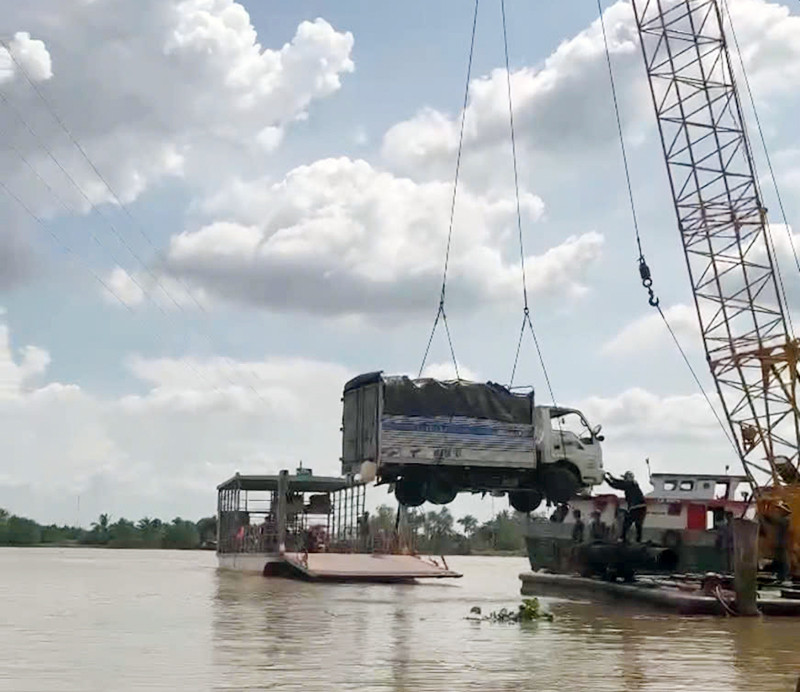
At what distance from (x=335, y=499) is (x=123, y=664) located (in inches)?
1121

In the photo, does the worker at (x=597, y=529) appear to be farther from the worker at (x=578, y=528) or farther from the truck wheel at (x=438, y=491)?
the truck wheel at (x=438, y=491)

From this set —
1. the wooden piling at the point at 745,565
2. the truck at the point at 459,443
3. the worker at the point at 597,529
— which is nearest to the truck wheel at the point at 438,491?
the truck at the point at 459,443

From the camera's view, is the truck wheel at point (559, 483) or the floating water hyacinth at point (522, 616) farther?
the truck wheel at point (559, 483)

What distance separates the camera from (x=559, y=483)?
3120 cm

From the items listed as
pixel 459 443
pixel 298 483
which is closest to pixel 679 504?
pixel 459 443

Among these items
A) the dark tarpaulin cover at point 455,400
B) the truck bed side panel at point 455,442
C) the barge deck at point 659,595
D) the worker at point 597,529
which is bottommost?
the barge deck at point 659,595

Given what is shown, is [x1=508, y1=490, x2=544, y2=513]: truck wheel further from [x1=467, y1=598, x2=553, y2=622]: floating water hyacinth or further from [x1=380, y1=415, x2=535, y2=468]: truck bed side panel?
[x1=467, y1=598, x2=553, y2=622]: floating water hyacinth

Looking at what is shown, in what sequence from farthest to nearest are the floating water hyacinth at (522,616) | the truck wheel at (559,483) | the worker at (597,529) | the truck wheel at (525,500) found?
the worker at (597,529), the truck wheel at (525,500), the truck wheel at (559,483), the floating water hyacinth at (522,616)

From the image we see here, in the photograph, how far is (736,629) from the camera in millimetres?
22250

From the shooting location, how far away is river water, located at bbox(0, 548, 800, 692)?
46.2ft

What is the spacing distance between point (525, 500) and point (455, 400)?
3706 millimetres

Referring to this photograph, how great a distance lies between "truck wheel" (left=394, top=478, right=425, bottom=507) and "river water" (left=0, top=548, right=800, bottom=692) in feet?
8.60

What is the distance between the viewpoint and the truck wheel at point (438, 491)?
30.3 m

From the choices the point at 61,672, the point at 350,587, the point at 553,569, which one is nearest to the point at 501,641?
the point at 61,672
